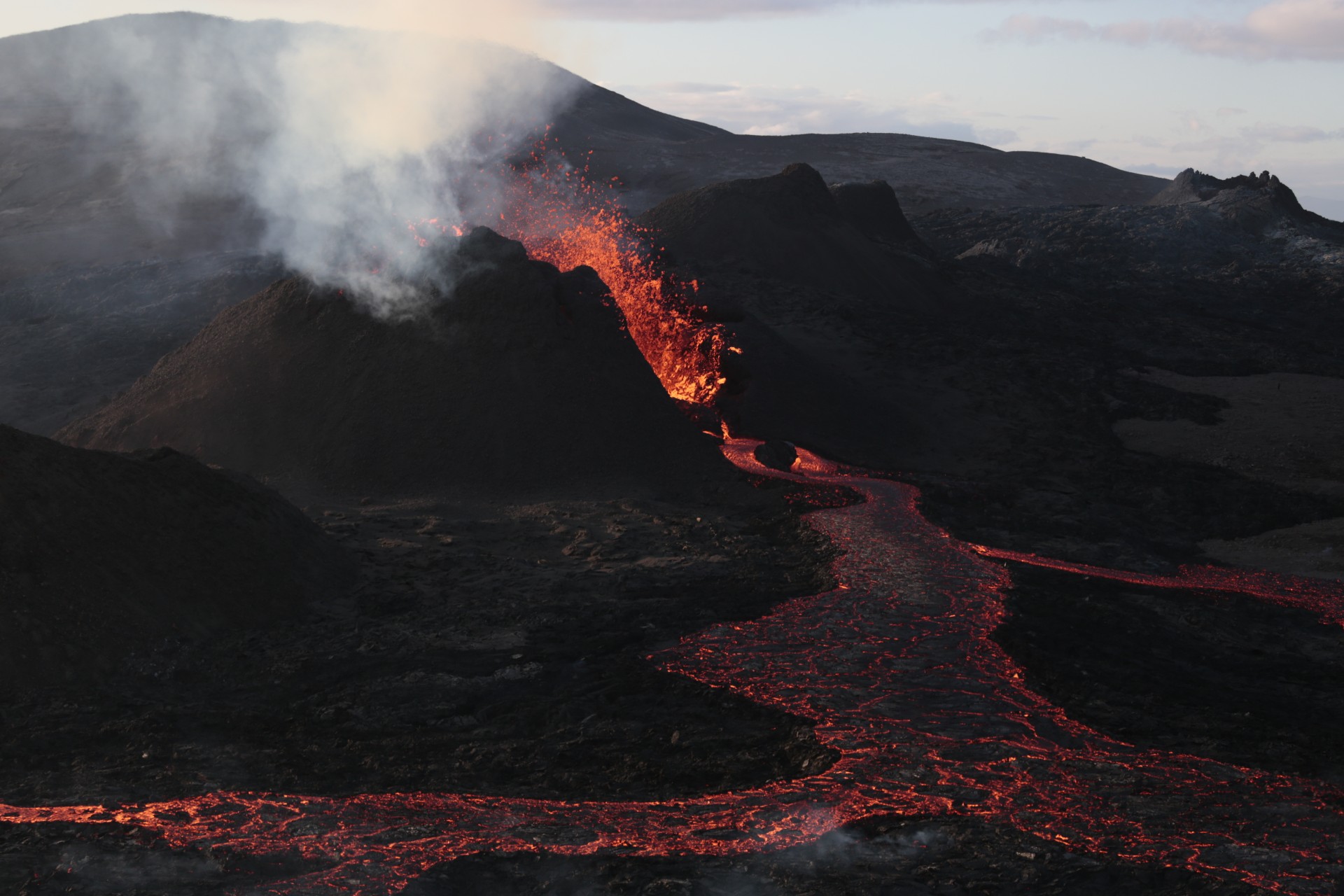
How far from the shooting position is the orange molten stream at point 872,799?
7109 millimetres

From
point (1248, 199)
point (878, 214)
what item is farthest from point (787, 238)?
point (1248, 199)

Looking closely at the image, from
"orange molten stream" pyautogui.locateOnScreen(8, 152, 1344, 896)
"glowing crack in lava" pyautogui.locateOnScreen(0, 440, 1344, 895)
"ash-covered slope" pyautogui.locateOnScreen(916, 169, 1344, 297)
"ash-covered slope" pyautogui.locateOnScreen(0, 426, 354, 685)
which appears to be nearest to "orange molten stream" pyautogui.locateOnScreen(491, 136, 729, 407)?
"ash-covered slope" pyautogui.locateOnScreen(0, 426, 354, 685)

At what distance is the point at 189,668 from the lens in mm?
10109

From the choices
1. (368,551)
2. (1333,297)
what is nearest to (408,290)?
(368,551)

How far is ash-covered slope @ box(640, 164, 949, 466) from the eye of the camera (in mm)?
22109

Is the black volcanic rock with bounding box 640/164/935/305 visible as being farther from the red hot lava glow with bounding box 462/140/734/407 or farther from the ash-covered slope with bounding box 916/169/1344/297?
the ash-covered slope with bounding box 916/169/1344/297

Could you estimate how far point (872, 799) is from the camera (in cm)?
787

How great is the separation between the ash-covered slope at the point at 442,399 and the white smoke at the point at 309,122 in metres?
0.93

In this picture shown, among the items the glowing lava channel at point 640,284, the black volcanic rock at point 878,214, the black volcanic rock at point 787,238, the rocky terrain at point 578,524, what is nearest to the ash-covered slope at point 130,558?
the rocky terrain at point 578,524

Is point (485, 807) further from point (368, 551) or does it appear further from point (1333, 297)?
point (1333, 297)

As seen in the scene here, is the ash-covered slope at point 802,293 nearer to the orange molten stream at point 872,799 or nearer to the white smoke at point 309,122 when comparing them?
the white smoke at point 309,122

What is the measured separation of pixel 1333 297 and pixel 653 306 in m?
32.2

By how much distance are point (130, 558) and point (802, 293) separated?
75.7ft

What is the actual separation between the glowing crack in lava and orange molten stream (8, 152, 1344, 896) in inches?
0.6
